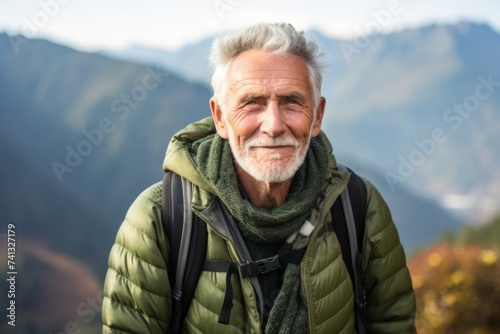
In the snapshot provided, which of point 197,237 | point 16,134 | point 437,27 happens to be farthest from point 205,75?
point 197,237

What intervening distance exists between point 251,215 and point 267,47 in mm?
601

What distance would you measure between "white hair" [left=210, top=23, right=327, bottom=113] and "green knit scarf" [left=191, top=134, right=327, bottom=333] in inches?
9.2

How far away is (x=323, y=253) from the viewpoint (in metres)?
2.03

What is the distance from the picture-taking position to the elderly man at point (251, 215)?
1.92 meters

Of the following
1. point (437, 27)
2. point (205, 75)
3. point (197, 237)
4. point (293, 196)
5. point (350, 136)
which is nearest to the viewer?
point (197, 237)

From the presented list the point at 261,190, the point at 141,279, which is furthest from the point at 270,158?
the point at 141,279

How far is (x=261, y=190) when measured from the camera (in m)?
2.10

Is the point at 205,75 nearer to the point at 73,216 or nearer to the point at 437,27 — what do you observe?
the point at 73,216

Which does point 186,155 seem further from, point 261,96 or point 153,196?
point 261,96

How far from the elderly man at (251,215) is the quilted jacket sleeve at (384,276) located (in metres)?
0.18

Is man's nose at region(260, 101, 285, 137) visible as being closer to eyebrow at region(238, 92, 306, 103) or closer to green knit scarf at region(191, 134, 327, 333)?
eyebrow at region(238, 92, 306, 103)

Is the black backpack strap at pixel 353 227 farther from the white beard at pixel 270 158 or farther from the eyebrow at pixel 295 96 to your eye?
the eyebrow at pixel 295 96

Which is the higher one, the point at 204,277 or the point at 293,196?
the point at 293,196

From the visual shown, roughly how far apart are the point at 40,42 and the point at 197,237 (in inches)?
83.2
